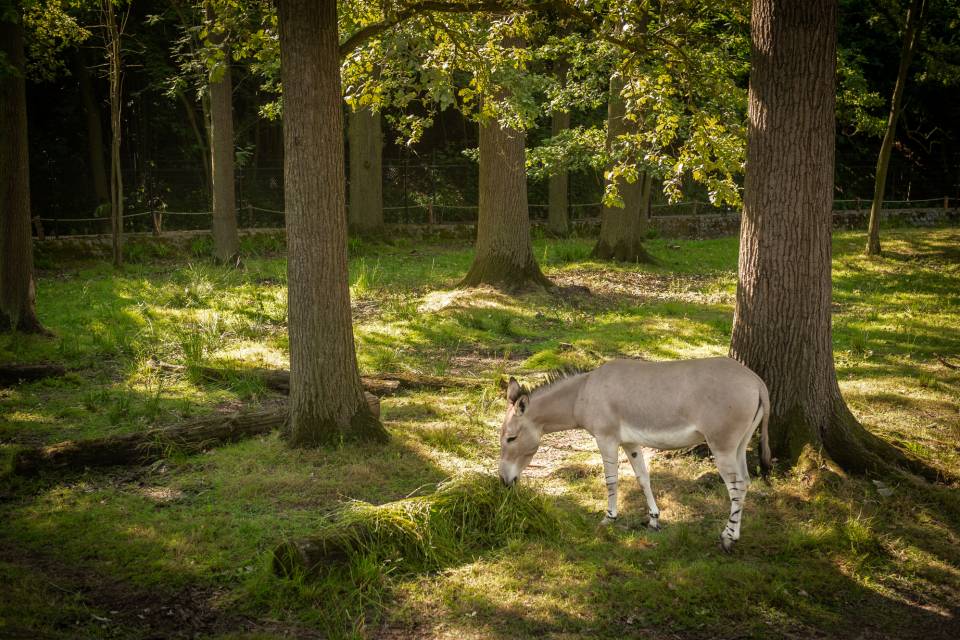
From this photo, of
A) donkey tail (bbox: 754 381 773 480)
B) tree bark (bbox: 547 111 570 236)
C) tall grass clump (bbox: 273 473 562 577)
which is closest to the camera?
tall grass clump (bbox: 273 473 562 577)

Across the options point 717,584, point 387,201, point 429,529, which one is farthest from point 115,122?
point 717,584

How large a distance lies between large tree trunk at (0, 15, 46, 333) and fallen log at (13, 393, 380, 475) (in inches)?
240

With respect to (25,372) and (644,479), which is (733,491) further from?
(25,372)

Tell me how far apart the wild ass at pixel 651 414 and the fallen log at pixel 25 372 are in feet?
24.7

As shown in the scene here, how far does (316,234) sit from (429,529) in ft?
11.3

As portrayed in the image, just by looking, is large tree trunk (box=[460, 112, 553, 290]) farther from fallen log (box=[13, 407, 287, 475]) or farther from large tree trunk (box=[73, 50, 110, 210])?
large tree trunk (box=[73, 50, 110, 210])

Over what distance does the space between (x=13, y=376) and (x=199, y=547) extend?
6349 millimetres

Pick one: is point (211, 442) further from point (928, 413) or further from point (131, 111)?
point (131, 111)

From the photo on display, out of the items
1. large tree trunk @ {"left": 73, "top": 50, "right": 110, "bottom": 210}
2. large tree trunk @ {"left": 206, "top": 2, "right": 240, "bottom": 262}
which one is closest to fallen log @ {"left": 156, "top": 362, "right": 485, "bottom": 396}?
large tree trunk @ {"left": 206, "top": 2, "right": 240, "bottom": 262}

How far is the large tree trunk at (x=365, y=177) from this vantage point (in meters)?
26.4

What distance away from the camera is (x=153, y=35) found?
1102 inches

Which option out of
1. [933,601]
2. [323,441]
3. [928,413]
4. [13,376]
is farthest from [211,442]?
[928,413]

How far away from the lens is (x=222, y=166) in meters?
21.2

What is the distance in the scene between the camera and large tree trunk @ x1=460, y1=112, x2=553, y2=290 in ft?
59.1
